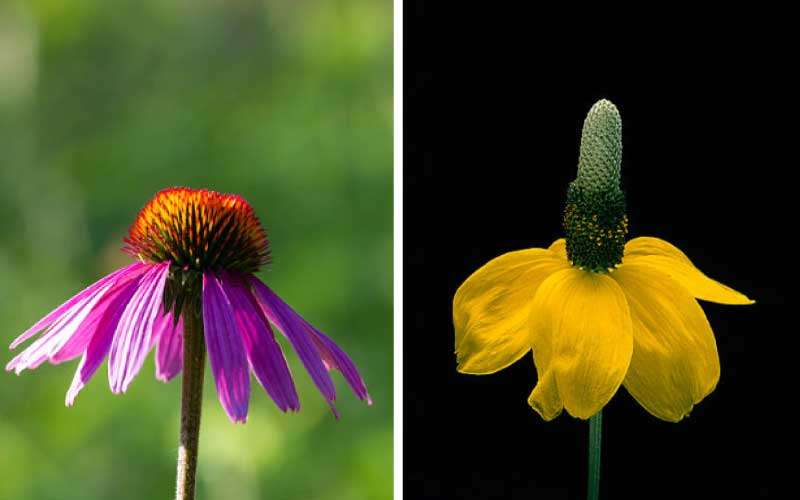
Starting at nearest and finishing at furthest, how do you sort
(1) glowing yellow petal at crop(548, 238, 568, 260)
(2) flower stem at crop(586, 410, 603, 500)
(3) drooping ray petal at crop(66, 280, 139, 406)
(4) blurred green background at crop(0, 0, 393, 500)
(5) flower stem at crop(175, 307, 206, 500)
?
(5) flower stem at crop(175, 307, 206, 500) → (3) drooping ray petal at crop(66, 280, 139, 406) → (2) flower stem at crop(586, 410, 603, 500) → (1) glowing yellow petal at crop(548, 238, 568, 260) → (4) blurred green background at crop(0, 0, 393, 500)

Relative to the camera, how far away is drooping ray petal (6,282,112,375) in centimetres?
90

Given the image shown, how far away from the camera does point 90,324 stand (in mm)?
941

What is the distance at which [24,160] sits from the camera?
2131 mm

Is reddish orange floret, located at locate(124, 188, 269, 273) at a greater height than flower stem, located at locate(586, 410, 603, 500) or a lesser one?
greater

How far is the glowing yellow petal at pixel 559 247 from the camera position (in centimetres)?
112

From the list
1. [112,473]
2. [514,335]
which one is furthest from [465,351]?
[112,473]

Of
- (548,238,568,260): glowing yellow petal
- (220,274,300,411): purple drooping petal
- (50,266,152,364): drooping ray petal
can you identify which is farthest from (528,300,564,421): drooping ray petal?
(50,266,152,364): drooping ray petal

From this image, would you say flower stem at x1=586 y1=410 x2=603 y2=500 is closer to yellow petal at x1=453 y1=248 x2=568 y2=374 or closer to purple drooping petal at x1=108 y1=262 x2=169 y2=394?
yellow petal at x1=453 y1=248 x2=568 y2=374

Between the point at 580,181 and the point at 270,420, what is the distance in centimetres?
98

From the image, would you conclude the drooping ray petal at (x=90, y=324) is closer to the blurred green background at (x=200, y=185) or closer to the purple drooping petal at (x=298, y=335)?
the purple drooping petal at (x=298, y=335)

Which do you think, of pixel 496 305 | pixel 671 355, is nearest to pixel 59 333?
pixel 496 305

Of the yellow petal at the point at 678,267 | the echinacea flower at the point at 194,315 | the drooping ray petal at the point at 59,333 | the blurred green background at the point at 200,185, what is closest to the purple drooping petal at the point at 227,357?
the echinacea flower at the point at 194,315

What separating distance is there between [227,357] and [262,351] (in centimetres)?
5

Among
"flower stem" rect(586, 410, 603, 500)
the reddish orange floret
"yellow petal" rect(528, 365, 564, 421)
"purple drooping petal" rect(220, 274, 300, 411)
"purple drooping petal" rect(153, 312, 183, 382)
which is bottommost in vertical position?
"flower stem" rect(586, 410, 603, 500)
